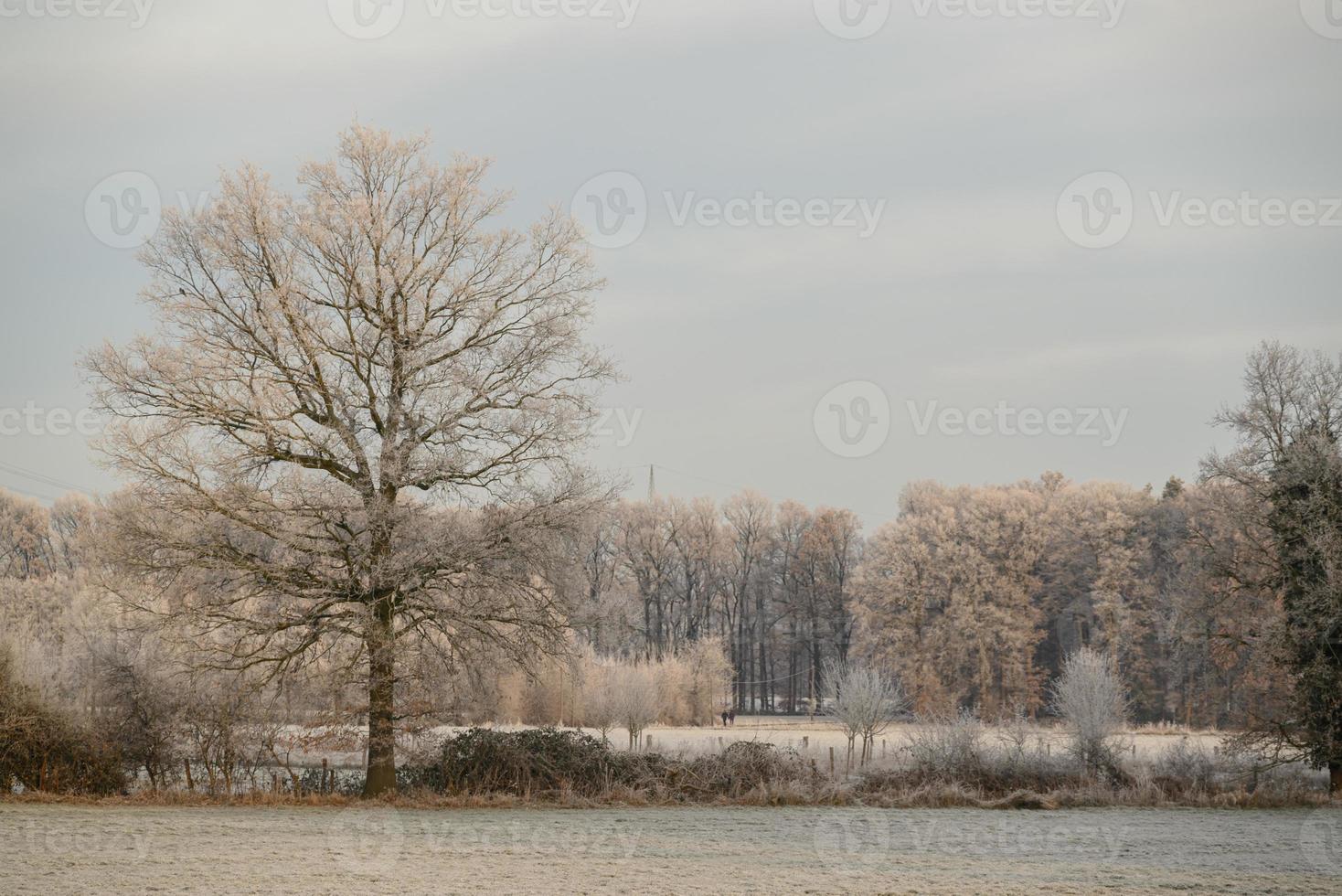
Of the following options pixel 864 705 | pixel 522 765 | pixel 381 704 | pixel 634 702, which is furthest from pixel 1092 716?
pixel 381 704

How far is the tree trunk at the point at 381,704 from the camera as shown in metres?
22.5

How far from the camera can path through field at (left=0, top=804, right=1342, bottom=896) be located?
47.1 feet

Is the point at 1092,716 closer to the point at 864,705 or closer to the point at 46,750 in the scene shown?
the point at 864,705

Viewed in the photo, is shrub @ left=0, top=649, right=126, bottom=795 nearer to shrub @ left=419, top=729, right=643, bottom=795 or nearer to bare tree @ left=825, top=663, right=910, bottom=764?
shrub @ left=419, top=729, right=643, bottom=795

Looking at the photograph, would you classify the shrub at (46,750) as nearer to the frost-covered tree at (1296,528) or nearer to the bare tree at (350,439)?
the bare tree at (350,439)

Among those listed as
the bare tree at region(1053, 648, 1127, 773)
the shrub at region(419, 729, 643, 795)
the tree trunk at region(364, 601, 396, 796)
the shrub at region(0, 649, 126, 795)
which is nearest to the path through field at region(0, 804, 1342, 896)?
the tree trunk at region(364, 601, 396, 796)

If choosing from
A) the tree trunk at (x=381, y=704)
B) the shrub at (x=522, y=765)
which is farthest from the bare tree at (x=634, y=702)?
the tree trunk at (x=381, y=704)

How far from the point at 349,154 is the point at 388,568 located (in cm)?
858

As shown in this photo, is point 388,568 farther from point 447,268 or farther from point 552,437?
point 447,268

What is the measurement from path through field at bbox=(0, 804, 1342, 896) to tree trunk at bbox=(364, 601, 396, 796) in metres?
1.54

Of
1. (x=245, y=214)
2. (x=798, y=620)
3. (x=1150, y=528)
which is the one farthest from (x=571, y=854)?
(x=798, y=620)

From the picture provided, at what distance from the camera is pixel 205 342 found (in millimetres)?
21906

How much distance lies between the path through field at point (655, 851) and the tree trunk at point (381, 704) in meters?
1.54

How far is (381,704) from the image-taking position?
2361cm
